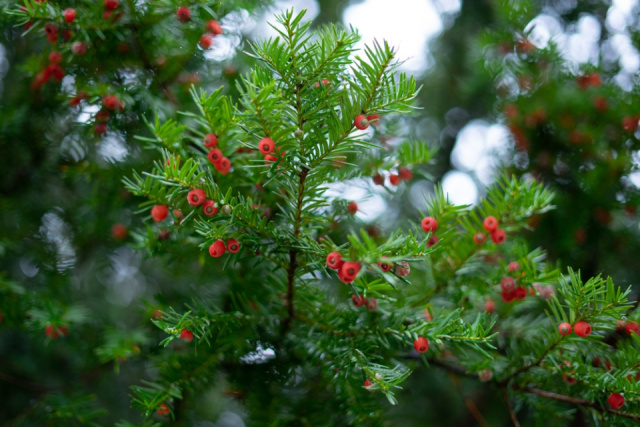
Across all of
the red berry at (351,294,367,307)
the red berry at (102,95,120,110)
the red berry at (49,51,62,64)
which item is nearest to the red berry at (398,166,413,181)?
the red berry at (351,294,367,307)

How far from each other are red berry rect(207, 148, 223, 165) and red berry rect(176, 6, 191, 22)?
0.98ft

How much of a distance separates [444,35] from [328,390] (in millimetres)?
1488

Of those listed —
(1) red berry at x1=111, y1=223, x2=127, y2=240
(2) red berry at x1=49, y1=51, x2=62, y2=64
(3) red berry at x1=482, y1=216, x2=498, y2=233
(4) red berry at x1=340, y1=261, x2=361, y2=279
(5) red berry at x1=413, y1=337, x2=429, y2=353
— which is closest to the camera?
(4) red berry at x1=340, y1=261, x2=361, y2=279

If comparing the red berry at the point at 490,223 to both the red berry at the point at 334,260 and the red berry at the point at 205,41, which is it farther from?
the red berry at the point at 205,41

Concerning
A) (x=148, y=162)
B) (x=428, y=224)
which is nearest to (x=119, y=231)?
(x=148, y=162)

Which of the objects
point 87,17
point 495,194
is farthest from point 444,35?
point 87,17

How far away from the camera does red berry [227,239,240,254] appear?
547 mm

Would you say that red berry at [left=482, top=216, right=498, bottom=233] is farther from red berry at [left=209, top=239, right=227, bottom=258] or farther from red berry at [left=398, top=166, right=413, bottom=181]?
red berry at [left=209, top=239, right=227, bottom=258]

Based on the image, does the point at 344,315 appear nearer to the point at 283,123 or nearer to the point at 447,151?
the point at 283,123

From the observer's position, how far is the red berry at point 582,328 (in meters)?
0.58

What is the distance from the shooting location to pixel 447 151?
5.76 feet

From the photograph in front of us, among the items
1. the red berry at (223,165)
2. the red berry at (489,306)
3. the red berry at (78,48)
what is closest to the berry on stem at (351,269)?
the red berry at (223,165)

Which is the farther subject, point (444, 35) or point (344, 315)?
point (444, 35)

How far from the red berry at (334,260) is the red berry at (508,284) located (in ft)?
1.19
